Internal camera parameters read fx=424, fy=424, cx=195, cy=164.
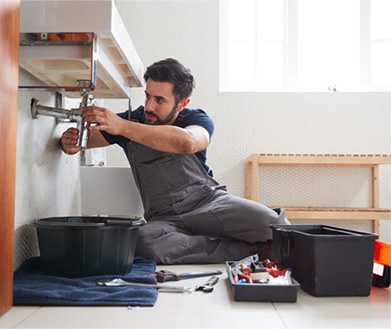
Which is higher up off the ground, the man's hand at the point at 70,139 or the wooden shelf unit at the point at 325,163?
the man's hand at the point at 70,139

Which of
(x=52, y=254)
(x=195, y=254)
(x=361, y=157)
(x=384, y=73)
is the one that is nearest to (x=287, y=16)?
(x=384, y=73)

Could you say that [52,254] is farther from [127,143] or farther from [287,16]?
[287,16]

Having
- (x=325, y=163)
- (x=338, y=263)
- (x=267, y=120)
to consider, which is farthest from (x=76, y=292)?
(x=267, y=120)

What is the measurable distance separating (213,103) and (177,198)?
1.45 m

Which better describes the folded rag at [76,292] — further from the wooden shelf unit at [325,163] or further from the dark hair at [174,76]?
the wooden shelf unit at [325,163]

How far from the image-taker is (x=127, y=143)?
183 centimetres

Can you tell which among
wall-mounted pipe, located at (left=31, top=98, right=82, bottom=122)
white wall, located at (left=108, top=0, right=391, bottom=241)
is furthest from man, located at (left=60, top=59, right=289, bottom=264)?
white wall, located at (left=108, top=0, right=391, bottom=241)

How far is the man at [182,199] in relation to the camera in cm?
161

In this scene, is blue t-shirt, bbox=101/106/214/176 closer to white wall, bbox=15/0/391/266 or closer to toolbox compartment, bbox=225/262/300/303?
toolbox compartment, bbox=225/262/300/303

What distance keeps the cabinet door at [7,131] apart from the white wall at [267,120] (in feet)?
6.78

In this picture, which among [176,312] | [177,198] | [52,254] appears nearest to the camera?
[176,312]

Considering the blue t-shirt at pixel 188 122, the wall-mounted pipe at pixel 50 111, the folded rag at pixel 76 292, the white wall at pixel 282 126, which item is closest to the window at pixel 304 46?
the white wall at pixel 282 126

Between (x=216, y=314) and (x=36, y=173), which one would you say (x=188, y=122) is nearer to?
(x=36, y=173)

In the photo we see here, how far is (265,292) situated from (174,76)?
3.41 feet
